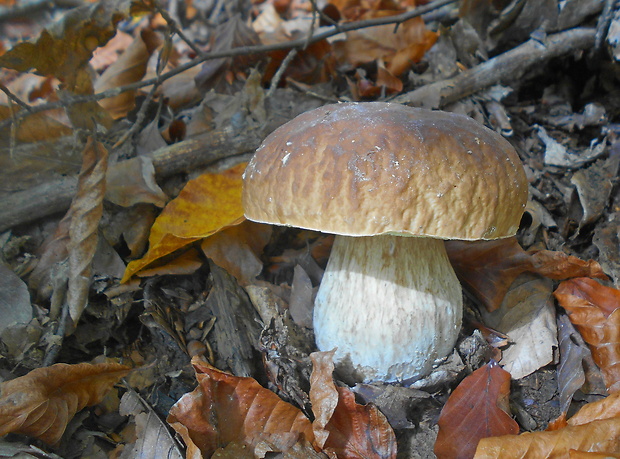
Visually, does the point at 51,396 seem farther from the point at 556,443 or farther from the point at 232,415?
the point at 556,443

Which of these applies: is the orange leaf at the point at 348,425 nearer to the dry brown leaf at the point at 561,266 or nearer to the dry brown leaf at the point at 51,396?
the dry brown leaf at the point at 51,396

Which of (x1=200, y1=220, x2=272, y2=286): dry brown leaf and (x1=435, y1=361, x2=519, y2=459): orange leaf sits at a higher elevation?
(x1=200, y1=220, x2=272, y2=286): dry brown leaf

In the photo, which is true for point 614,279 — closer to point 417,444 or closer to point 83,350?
point 417,444

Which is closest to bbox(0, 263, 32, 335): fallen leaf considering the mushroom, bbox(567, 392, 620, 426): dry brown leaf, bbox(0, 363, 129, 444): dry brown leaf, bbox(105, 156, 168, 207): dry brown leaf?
bbox(0, 363, 129, 444): dry brown leaf

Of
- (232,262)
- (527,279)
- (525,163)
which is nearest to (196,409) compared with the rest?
(232,262)

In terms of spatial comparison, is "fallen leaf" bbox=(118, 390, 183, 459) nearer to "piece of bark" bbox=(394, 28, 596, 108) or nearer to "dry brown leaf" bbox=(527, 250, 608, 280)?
"dry brown leaf" bbox=(527, 250, 608, 280)

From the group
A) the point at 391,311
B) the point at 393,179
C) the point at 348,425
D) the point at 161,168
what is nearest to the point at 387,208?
the point at 393,179
